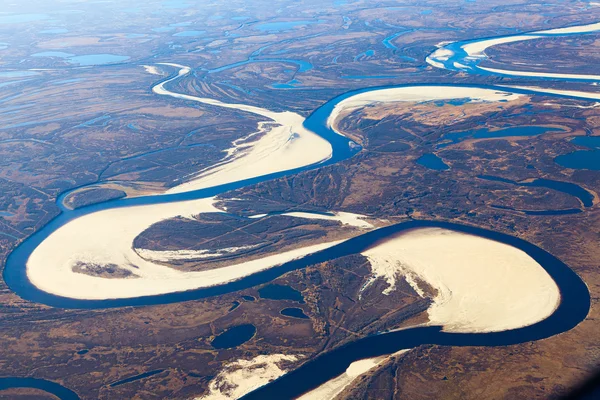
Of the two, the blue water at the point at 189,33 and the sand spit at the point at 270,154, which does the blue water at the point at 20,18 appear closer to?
the blue water at the point at 189,33

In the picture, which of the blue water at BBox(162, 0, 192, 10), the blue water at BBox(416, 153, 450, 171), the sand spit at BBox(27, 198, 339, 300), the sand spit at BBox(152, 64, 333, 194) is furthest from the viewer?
the blue water at BBox(162, 0, 192, 10)

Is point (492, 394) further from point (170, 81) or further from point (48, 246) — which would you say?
A: point (170, 81)

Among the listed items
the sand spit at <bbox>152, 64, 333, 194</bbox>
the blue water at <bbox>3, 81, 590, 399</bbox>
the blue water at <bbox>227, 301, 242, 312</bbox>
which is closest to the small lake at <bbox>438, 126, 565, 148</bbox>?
the sand spit at <bbox>152, 64, 333, 194</bbox>

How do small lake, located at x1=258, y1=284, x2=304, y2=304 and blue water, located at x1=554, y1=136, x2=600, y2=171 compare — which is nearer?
small lake, located at x1=258, y1=284, x2=304, y2=304

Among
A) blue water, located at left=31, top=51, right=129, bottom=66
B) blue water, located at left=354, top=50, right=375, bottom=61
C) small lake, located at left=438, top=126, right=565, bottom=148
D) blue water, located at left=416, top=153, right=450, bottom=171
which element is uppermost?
blue water, located at left=31, top=51, right=129, bottom=66

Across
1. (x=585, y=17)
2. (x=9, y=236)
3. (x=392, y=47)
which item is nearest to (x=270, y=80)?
(x=392, y=47)

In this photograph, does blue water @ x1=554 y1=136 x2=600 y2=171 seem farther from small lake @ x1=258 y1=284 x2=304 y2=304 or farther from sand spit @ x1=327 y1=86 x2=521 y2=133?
small lake @ x1=258 y1=284 x2=304 y2=304

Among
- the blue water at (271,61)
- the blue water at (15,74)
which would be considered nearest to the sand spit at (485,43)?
the blue water at (271,61)
